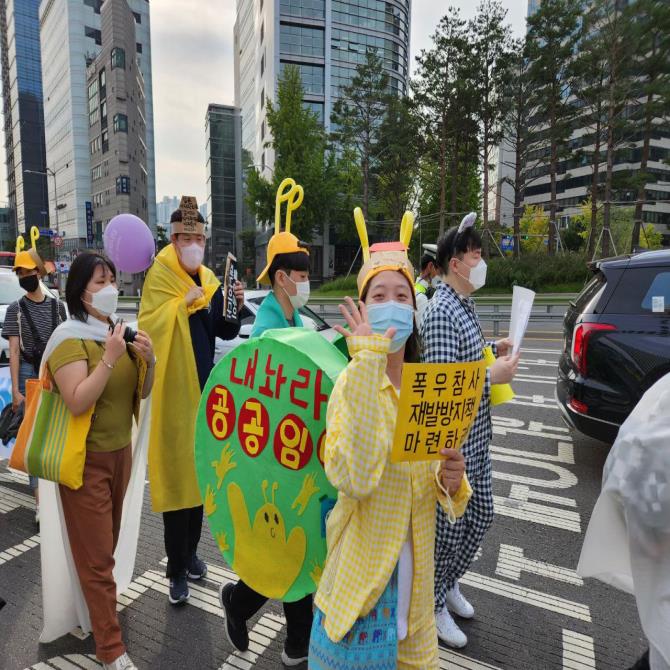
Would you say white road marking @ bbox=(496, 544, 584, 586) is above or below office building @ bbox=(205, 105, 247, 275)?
below

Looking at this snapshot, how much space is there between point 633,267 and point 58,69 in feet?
288

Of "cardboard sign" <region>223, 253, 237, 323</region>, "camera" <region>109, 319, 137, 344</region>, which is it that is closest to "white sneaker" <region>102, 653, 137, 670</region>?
"camera" <region>109, 319, 137, 344</region>

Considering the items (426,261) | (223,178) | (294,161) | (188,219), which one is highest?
(223,178)

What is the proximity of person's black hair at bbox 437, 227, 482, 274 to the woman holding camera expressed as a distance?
1489 millimetres

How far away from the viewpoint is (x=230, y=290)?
2.99 m

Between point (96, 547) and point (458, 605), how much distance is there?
5.96 feet

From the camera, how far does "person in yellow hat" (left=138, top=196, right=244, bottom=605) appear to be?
272 cm

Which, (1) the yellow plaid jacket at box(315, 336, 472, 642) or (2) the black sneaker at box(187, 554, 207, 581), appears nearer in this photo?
(1) the yellow plaid jacket at box(315, 336, 472, 642)

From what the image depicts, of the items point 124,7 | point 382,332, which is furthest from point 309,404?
point 124,7

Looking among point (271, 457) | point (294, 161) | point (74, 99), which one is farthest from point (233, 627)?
point (74, 99)

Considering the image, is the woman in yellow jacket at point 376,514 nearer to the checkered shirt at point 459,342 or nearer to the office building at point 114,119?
the checkered shirt at point 459,342

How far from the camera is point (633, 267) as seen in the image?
433 centimetres

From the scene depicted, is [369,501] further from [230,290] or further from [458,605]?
[230,290]

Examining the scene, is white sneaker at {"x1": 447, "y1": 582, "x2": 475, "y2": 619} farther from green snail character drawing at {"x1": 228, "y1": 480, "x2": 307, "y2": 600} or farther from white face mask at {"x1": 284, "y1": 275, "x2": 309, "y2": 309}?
white face mask at {"x1": 284, "y1": 275, "x2": 309, "y2": 309}
